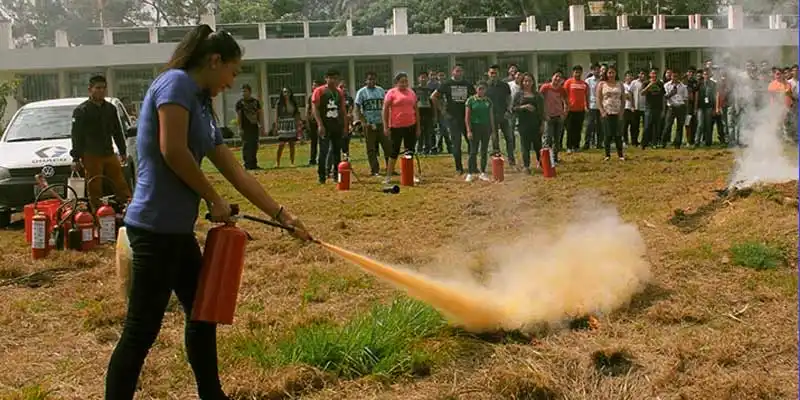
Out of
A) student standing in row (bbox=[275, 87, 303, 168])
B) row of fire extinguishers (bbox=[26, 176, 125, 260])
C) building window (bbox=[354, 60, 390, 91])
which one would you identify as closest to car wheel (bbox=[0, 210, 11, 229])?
row of fire extinguishers (bbox=[26, 176, 125, 260])

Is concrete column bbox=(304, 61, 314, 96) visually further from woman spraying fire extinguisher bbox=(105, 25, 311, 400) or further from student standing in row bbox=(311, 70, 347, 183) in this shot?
woman spraying fire extinguisher bbox=(105, 25, 311, 400)

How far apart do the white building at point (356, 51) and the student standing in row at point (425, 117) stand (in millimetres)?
14367

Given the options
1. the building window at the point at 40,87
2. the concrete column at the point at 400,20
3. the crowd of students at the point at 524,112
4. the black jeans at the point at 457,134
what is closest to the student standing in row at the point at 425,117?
the crowd of students at the point at 524,112

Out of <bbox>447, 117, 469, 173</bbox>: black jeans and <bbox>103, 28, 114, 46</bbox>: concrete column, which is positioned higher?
<bbox>103, 28, 114, 46</bbox>: concrete column

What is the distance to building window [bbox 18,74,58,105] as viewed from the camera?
33188 mm

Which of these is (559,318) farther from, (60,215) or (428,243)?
(60,215)

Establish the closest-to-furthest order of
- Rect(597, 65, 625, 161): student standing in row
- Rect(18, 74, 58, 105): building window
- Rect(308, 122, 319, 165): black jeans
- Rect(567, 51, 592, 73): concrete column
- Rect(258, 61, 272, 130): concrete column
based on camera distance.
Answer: Rect(308, 122, 319, 165): black jeans, Rect(597, 65, 625, 161): student standing in row, Rect(18, 74, 58, 105): building window, Rect(258, 61, 272, 130): concrete column, Rect(567, 51, 592, 73): concrete column

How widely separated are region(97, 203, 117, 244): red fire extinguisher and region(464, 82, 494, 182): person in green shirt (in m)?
6.52

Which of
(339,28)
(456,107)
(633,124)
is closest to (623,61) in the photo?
(339,28)

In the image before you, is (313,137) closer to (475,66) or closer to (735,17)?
(735,17)

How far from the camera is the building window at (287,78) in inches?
1358

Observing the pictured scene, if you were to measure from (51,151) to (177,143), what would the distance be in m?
8.91

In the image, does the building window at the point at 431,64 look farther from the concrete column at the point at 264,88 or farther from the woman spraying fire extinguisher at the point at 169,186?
the woman spraying fire extinguisher at the point at 169,186

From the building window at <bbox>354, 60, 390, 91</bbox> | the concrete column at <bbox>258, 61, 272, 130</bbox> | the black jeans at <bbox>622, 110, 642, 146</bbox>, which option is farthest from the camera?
the building window at <bbox>354, 60, 390, 91</bbox>
